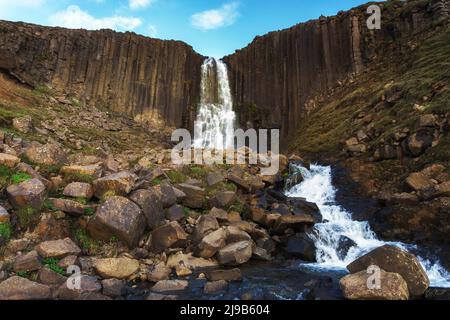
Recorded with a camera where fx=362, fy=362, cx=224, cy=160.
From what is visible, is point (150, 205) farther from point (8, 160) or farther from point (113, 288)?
point (8, 160)

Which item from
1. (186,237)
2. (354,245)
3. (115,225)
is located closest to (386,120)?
(354,245)

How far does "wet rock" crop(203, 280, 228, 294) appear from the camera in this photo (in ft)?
28.8

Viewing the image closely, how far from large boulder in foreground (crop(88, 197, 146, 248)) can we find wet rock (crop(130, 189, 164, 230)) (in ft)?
1.79

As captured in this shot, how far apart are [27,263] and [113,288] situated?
223cm

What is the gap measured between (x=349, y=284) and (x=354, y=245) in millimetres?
4423

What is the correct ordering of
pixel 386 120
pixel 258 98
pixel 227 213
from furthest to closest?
pixel 258 98 < pixel 386 120 < pixel 227 213

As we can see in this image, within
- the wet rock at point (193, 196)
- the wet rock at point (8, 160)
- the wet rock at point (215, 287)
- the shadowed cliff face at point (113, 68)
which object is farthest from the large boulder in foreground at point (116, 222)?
the shadowed cliff face at point (113, 68)

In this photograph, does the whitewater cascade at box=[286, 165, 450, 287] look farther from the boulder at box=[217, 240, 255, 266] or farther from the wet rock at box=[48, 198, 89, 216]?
the wet rock at box=[48, 198, 89, 216]

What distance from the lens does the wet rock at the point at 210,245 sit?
35.6 feet

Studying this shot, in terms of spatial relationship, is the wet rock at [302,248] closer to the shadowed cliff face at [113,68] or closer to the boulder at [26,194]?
the boulder at [26,194]

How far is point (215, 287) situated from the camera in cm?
886

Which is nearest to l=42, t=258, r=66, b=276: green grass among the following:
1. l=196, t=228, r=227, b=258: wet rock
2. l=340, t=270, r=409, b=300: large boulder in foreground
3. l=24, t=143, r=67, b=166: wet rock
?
l=196, t=228, r=227, b=258: wet rock
